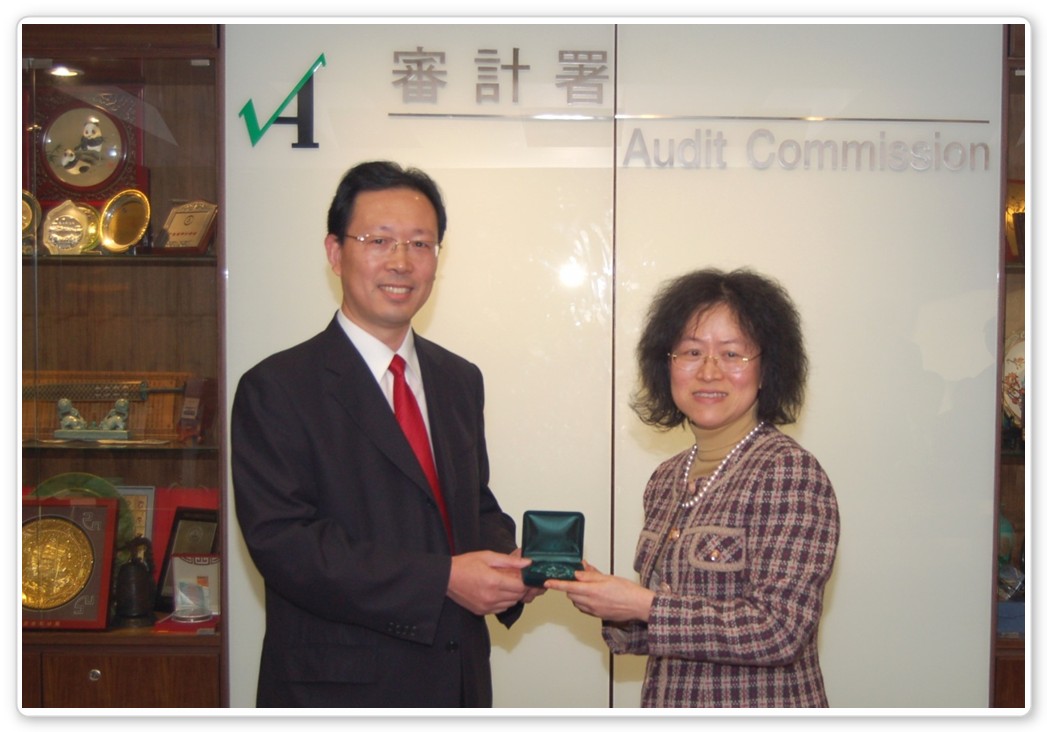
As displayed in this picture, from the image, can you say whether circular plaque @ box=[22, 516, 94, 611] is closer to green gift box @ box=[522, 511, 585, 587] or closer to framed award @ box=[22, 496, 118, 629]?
framed award @ box=[22, 496, 118, 629]

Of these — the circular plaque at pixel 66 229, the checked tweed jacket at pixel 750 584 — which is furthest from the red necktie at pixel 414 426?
the circular plaque at pixel 66 229

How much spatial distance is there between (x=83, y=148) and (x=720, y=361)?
6.56ft

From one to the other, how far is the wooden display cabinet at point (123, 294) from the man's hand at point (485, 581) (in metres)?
1.06

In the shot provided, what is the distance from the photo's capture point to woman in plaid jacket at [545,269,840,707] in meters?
1.73

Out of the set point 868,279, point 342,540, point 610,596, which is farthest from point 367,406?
point 868,279

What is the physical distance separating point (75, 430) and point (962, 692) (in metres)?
2.66

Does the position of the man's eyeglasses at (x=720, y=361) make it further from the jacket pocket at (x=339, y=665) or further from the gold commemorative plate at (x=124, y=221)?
the gold commemorative plate at (x=124, y=221)

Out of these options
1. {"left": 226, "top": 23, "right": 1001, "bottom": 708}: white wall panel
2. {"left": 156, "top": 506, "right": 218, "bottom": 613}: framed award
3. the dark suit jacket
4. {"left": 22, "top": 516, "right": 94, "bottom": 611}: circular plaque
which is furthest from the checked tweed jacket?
{"left": 22, "top": 516, "right": 94, "bottom": 611}: circular plaque

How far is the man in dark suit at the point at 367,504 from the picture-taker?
2.00 m

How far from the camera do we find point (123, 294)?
2.87 m

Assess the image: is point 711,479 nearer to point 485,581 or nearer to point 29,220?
point 485,581

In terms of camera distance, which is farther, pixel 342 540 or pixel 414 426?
pixel 414 426
